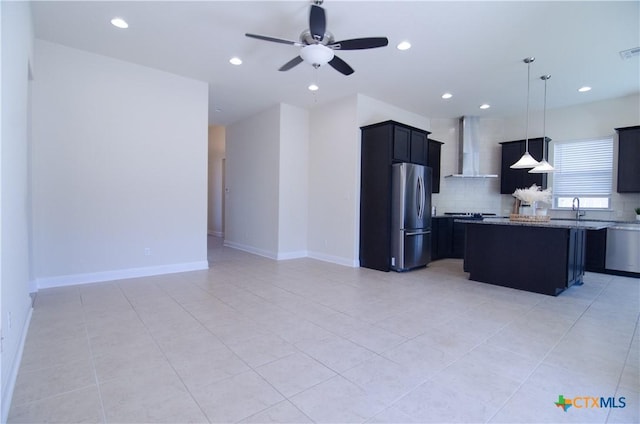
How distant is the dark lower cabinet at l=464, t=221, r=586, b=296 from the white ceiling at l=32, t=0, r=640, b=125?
2.27 m

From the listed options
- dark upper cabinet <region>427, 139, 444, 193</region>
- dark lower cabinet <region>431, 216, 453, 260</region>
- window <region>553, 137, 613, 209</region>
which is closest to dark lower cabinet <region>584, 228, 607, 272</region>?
window <region>553, 137, 613, 209</region>

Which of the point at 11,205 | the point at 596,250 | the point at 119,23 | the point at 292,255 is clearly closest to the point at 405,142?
the point at 292,255

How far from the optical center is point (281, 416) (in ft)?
5.11

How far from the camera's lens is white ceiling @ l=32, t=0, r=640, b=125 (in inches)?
119

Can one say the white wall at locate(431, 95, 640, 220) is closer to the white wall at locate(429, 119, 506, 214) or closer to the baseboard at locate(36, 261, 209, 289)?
the white wall at locate(429, 119, 506, 214)

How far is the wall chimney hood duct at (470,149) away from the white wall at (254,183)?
405 centimetres

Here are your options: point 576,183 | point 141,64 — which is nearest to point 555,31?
point 576,183

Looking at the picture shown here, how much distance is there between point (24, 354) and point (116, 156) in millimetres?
2840

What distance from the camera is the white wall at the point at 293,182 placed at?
5984 mm

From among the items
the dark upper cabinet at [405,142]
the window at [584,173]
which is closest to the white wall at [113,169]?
the dark upper cabinet at [405,142]

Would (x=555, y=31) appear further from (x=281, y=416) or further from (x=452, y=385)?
(x=281, y=416)

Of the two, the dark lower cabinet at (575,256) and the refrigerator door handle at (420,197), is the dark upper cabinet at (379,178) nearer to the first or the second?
the refrigerator door handle at (420,197)

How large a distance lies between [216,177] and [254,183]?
11.5 feet

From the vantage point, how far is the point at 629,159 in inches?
199
